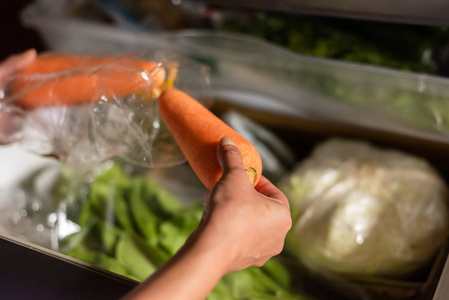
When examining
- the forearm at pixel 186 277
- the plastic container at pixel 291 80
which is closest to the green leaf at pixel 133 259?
the forearm at pixel 186 277

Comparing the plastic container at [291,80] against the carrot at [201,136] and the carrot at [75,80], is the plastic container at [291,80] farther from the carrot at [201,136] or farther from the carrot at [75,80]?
the carrot at [201,136]

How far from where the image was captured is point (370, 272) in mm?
958

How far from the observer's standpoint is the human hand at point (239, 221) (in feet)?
1.49

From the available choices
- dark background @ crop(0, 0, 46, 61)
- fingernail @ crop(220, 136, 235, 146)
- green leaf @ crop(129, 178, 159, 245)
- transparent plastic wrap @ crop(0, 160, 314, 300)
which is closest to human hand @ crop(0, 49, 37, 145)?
transparent plastic wrap @ crop(0, 160, 314, 300)

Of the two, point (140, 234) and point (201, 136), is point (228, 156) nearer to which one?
point (201, 136)

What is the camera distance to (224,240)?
453 mm

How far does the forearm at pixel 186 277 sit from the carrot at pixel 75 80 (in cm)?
44

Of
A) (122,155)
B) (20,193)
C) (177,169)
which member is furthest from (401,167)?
(20,193)

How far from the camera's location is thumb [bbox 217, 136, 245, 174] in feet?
1.73

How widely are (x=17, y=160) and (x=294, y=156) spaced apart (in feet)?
2.88

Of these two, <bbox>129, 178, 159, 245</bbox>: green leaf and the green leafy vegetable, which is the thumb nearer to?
the green leafy vegetable

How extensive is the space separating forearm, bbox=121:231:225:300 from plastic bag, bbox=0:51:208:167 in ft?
1.30

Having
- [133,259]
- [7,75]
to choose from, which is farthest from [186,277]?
[7,75]

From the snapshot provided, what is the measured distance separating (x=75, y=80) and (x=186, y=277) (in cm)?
60
